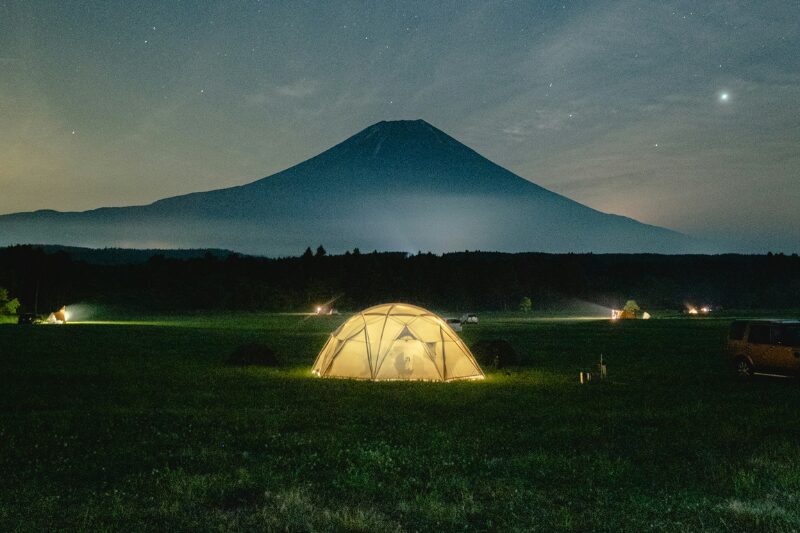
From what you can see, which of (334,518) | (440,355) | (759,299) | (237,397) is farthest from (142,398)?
(759,299)

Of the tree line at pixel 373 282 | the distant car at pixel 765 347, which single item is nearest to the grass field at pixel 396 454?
the distant car at pixel 765 347

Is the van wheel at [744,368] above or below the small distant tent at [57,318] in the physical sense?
above

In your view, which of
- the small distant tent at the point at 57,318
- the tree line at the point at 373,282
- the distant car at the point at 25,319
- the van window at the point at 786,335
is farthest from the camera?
the tree line at the point at 373,282

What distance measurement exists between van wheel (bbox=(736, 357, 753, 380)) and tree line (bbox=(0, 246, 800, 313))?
95.5 meters

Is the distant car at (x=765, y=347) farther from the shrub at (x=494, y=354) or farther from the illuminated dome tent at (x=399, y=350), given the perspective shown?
the illuminated dome tent at (x=399, y=350)

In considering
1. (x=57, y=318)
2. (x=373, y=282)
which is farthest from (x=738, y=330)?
(x=373, y=282)

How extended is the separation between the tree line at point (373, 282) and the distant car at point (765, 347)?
95.5m

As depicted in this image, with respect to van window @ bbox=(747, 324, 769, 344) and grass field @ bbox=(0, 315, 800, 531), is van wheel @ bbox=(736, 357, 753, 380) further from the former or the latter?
grass field @ bbox=(0, 315, 800, 531)

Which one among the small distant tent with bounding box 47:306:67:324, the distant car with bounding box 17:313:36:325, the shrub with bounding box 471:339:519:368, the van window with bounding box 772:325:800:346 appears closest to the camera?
the van window with bounding box 772:325:800:346

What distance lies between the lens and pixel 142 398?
16703mm

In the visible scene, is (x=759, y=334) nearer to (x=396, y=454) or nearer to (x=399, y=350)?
(x=399, y=350)

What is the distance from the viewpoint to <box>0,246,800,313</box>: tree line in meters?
114

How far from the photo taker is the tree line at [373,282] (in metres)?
114

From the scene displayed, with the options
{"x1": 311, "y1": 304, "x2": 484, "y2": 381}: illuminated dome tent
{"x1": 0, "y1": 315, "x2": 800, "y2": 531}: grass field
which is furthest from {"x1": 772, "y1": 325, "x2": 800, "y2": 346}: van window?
{"x1": 311, "y1": 304, "x2": 484, "y2": 381}: illuminated dome tent
